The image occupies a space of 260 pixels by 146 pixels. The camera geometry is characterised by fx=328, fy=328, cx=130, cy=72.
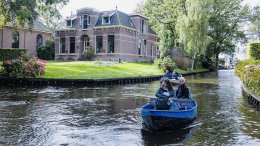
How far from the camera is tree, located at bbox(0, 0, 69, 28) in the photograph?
26.3 m

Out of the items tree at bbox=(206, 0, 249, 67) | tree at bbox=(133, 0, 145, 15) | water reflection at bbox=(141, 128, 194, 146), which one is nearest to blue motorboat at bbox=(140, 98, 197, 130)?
water reflection at bbox=(141, 128, 194, 146)

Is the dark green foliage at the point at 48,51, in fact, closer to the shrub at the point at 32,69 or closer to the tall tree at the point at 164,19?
the tall tree at the point at 164,19

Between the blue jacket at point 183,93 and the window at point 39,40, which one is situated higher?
the window at point 39,40

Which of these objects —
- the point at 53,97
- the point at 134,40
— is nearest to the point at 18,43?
the point at 134,40

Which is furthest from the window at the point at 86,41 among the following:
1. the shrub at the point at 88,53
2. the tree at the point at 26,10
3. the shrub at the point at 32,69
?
the shrub at the point at 32,69

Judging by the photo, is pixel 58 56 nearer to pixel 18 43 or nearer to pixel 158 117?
pixel 18 43

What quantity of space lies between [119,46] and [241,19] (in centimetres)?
2514

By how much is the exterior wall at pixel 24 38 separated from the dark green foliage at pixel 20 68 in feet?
67.1

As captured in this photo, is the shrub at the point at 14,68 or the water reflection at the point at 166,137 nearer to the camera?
the water reflection at the point at 166,137

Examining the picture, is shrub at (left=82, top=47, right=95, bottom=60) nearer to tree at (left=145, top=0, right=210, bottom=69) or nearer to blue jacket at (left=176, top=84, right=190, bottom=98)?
tree at (left=145, top=0, right=210, bottom=69)

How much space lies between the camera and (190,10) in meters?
44.8

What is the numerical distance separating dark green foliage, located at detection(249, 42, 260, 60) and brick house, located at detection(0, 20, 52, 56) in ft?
94.1

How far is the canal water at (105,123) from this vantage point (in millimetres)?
10289

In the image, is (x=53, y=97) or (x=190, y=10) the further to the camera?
(x=190, y=10)
